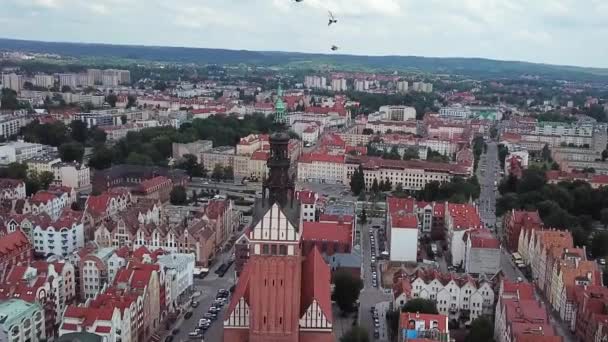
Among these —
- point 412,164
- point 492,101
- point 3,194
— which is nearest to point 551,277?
point 412,164

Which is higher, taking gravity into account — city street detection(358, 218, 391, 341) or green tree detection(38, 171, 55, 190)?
green tree detection(38, 171, 55, 190)

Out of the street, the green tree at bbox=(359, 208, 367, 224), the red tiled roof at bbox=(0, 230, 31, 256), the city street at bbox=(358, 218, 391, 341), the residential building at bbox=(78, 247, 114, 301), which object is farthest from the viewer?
the green tree at bbox=(359, 208, 367, 224)

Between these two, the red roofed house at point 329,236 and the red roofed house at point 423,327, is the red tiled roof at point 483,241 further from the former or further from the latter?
the red roofed house at point 423,327

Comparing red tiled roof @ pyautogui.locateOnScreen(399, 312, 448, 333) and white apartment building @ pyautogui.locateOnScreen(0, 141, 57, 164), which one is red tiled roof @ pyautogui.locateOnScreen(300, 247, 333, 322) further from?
white apartment building @ pyautogui.locateOnScreen(0, 141, 57, 164)

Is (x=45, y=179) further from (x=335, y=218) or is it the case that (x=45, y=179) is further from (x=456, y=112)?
(x=456, y=112)

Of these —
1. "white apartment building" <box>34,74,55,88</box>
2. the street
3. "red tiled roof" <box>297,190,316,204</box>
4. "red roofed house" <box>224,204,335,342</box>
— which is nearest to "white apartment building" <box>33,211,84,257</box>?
"red tiled roof" <box>297,190,316,204</box>

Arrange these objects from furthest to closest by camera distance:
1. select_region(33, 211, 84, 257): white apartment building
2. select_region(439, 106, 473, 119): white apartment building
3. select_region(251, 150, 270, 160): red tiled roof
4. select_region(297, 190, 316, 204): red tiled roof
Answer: select_region(439, 106, 473, 119): white apartment building
select_region(251, 150, 270, 160): red tiled roof
select_region(297, 190, 316, 204): red tiled roof
select_region(33, 211, 84, 257): white apartment building

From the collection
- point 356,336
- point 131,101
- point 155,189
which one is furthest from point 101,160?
point 131,101
